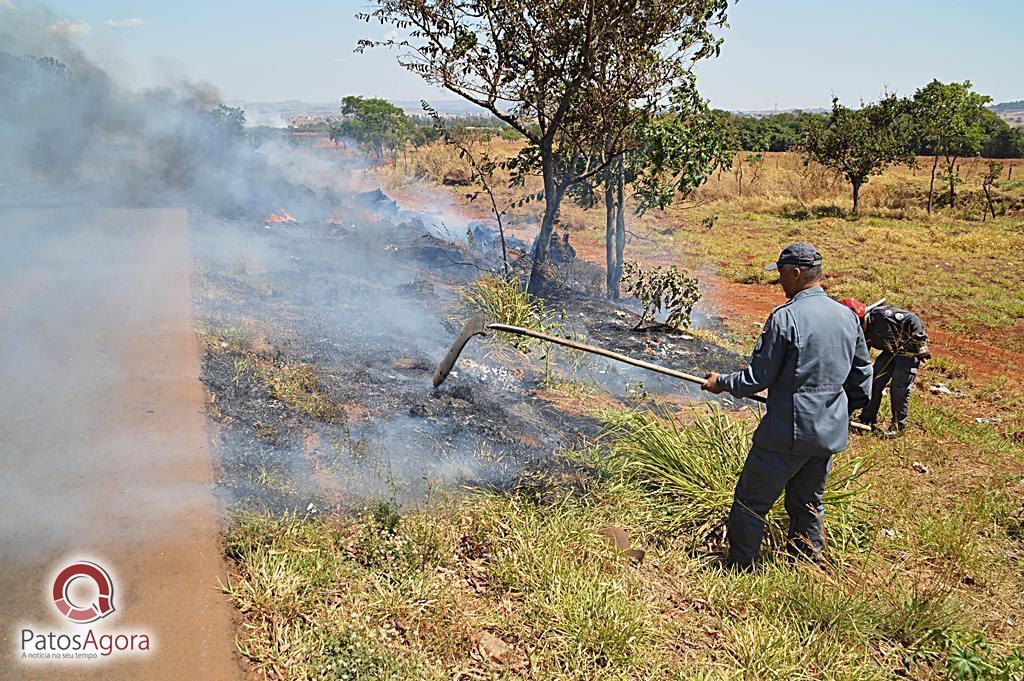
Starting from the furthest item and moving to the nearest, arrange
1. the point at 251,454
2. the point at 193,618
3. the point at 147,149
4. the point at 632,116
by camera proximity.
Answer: the point at 147,149, the point at 632,116, the point at 251,454, the point at 193,618

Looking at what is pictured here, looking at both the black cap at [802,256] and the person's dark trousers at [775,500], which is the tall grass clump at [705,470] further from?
the black cap at [802,256]

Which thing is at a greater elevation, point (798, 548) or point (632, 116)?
point (632, 116)

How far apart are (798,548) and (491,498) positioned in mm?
1691

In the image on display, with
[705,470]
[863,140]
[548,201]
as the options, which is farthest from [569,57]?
[863,140]

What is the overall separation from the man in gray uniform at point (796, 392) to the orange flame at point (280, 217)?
417 inches

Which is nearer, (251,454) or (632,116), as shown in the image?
(251,454)

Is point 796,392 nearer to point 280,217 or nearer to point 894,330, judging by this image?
point 894,330

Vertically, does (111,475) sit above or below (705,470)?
above

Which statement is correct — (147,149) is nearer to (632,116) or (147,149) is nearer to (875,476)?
(632,116)

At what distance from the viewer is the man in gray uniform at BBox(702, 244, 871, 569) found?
305 cm

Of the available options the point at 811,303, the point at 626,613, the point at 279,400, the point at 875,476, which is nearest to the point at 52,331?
the point at 279,400

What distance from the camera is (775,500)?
330 centimetres

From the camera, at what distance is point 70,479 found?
369cm
